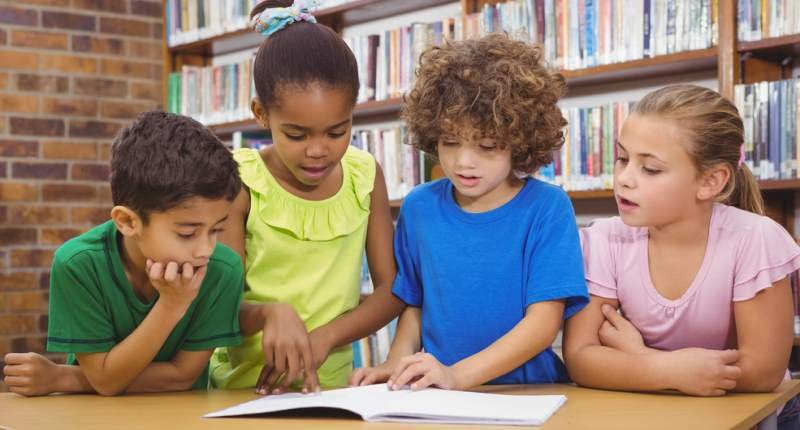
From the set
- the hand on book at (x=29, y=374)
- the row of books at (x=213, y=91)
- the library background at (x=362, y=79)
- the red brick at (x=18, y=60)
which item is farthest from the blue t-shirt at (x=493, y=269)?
the red brick at (x=18, y=60)

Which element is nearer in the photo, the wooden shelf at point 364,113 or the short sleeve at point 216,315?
the short sleeve at point 216,315

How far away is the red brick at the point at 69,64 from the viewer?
3988 mm

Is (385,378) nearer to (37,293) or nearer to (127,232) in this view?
(127,232)

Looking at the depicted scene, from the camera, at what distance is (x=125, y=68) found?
4.25 meters

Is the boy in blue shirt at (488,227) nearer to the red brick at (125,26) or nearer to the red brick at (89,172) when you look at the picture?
the red brick at (89,172)

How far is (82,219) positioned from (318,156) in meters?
2.89

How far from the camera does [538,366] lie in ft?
5.03

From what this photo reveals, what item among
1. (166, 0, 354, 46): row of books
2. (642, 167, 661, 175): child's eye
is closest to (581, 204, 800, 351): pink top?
(642, 167, 661, 175): child's eye

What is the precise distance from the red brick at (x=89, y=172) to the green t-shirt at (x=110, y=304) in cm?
285

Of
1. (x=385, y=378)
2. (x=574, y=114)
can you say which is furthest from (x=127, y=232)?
(x=574, y=114)

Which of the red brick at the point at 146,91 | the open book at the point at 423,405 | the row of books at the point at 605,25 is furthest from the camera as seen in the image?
the red brick at the point at 146,91

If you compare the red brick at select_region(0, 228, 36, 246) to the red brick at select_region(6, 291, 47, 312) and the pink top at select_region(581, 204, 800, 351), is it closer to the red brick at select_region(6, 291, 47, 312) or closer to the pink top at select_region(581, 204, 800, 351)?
the red brick at select_region(6, 291, 47, 312)

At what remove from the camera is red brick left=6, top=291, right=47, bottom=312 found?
3.87 metres

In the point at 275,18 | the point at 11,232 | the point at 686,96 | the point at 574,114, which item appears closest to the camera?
the point at 686,96
